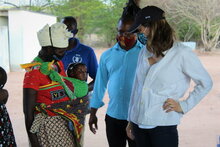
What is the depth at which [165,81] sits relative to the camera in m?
1.61

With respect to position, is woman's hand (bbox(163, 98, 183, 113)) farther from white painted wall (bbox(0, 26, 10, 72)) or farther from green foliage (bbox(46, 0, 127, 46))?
green foliage (bbox(46, 0, 127, 46))

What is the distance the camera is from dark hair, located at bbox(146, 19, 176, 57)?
5.32 feet

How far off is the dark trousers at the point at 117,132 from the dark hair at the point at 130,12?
748 mm

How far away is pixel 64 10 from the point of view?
66.1 feet

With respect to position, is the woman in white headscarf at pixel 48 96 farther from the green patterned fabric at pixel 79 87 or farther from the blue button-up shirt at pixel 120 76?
the blue button-up shirt at pixel 120 76

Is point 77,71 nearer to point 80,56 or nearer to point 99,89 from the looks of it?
point 99,89

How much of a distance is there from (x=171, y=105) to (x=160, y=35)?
39cm

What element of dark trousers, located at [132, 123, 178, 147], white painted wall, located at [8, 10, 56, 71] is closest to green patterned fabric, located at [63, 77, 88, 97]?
dark trousers, located at [132, 123, 178, 147]

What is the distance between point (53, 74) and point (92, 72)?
956 millimetres

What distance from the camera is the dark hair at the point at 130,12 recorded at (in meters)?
2.14

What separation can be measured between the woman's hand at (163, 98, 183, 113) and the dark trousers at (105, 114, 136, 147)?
61 centimetres

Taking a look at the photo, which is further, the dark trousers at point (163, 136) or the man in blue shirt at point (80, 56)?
the man in blue shirt at point (80, 56)

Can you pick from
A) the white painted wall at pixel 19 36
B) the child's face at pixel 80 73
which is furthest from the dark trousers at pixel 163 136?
the white painted wall at pixel 19 36

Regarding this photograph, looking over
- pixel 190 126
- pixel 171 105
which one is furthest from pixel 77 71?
pixel 190 126
